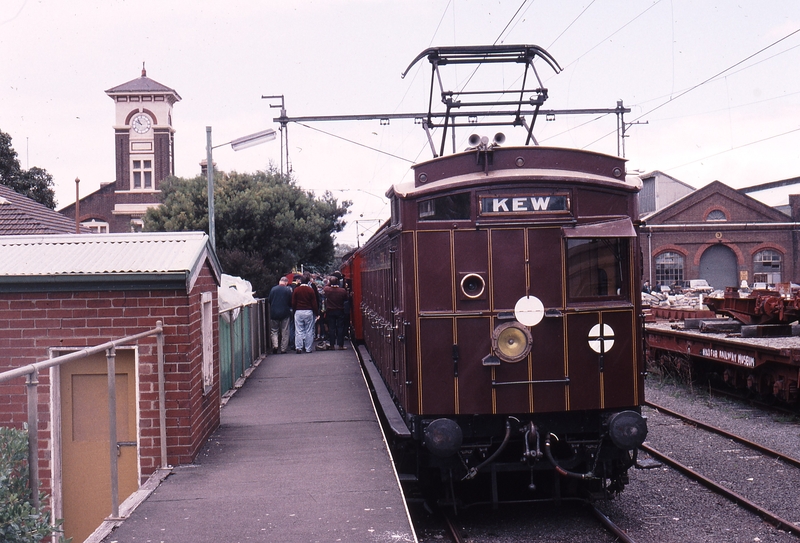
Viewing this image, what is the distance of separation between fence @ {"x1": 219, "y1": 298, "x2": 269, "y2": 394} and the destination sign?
4202mm

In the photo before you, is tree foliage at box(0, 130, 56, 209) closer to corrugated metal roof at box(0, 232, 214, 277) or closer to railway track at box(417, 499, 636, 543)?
corrugated metal roof at box(0, 232, 214, 277)

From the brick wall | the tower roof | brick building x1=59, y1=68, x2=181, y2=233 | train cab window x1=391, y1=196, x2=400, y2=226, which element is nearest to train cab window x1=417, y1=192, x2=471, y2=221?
train cab window x1=391, y1=196, x2=400, y2=226

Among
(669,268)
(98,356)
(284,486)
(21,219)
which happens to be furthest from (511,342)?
(669,268)

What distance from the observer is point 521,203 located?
21.5 feet

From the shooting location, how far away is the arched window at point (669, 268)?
4562 centimetres

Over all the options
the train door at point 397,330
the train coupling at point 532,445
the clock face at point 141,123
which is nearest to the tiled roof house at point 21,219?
the train door at point 397,330

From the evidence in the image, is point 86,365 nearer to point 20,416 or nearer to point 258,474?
point 20,416

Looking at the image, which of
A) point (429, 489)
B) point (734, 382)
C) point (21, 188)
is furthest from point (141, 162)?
point (429, 489)

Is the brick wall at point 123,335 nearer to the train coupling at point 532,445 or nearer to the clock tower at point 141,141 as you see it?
the train coupling at point 532,445

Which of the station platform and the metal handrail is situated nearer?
the metal handrail

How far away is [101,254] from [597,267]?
13.6 feet

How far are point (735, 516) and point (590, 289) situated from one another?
241cm

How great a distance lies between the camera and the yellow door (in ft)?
19.8

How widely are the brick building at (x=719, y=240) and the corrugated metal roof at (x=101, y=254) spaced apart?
41.1m
